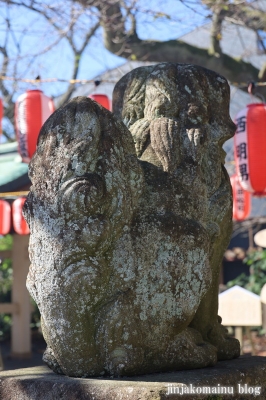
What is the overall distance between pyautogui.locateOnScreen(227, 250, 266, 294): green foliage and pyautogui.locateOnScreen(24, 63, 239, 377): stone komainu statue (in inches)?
293

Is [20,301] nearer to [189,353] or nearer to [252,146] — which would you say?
[252,146]

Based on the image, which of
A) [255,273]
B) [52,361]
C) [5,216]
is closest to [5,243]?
[5,216]

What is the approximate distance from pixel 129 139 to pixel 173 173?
0.28 meters

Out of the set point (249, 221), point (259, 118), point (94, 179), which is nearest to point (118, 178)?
point (94, 179)

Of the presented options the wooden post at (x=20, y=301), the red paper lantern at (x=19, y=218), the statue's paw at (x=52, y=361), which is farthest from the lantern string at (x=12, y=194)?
the statue's paw at (x=52, y=361)

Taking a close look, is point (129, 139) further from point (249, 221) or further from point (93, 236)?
point (249, 221)

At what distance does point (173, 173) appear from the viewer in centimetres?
258

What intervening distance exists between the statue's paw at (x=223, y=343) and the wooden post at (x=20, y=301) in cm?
564

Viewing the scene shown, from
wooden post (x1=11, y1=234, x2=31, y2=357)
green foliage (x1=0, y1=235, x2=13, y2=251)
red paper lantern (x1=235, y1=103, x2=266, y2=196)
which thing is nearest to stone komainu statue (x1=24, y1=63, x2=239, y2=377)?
red paper lantern (x1=235, y1=103, x2=266, y2=196)

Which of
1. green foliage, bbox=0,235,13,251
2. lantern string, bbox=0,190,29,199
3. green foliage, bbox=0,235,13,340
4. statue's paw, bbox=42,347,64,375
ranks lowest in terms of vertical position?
green foliage, bbox=0,235,13,340

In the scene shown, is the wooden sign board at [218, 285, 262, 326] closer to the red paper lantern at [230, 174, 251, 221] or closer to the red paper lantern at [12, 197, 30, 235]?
the red paper lantern at [230, 174, 251, 221]

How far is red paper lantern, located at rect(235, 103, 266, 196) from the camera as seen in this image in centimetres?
554

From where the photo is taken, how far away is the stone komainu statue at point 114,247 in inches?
87.1

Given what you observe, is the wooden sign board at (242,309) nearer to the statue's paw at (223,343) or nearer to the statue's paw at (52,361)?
the statue's paw at (223,343)
